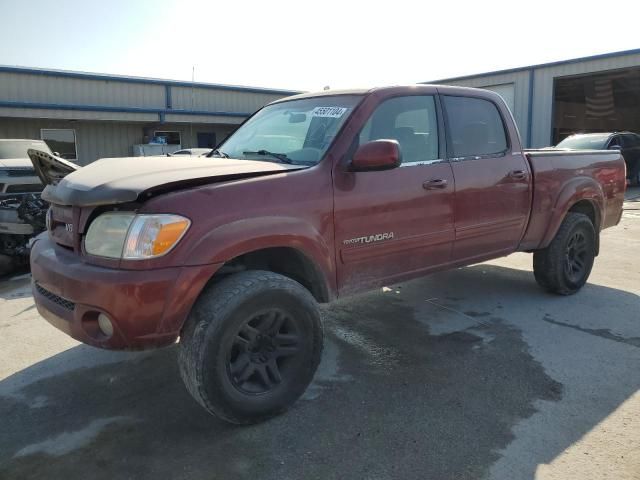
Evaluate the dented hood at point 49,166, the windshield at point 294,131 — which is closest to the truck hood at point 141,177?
the windshield at point 294,131

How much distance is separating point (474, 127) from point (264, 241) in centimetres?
232

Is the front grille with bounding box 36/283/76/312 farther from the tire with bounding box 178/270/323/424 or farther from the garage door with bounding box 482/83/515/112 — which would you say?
the garage door with bounding box 482/83/515/112

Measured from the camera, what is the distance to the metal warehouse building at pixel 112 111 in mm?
17734

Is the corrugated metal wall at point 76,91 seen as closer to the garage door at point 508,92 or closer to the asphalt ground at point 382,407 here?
the garage door at point 508,92

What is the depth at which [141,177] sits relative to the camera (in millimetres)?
2840

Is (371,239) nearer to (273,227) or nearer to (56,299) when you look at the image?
(273,227)

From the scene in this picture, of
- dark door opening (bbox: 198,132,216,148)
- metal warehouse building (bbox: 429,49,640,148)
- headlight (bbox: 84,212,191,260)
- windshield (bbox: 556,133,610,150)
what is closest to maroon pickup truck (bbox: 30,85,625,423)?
headlight (bbox: 84,212,191,260)

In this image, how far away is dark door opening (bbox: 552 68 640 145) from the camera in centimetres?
2323

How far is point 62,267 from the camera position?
2.83 meters

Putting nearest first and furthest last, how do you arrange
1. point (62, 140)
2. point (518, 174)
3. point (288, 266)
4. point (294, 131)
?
point (288, 266) → point (294, 131) → point (518, 174) → point (62, 140)

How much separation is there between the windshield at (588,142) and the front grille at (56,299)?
14391 mm

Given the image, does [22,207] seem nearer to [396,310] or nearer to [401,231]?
[396,310]

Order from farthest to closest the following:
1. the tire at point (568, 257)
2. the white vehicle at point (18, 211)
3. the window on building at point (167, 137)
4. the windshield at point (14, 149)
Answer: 1. the window on building at point (167, 137)
2. the windshield at point (14, 149)
3. the white vehicle at point (18, 211)
4. the tire at point (568, 257)

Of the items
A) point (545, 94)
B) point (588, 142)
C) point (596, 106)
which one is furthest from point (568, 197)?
point (596, 106)
